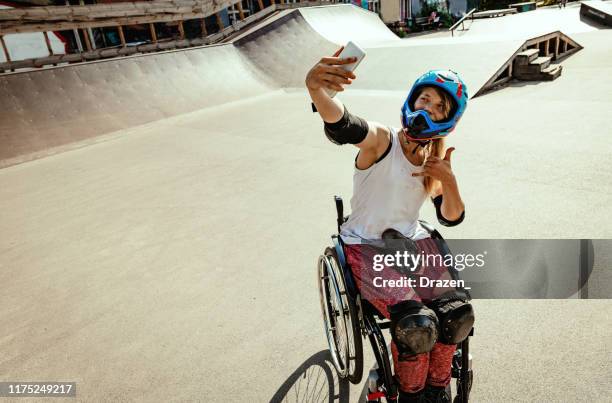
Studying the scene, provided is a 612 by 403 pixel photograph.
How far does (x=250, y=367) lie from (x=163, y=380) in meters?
0.61

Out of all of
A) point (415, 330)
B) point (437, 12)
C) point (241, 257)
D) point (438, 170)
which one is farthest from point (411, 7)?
point (415, 330)

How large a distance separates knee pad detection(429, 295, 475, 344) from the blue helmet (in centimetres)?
84

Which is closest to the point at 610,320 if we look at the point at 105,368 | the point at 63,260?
the point at 105,368

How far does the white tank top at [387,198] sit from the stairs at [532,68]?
1026cm

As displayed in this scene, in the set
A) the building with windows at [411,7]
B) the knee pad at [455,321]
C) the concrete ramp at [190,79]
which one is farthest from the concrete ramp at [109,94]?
the building with windows at [411,7]

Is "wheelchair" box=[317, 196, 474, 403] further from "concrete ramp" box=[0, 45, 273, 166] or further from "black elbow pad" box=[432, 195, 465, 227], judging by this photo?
"concrete ramp" box=[0, 45, 273, 166]

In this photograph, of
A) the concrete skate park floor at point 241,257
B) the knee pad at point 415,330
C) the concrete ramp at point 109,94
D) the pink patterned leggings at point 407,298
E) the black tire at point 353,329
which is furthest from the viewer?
the concrete ramp at point 109,94

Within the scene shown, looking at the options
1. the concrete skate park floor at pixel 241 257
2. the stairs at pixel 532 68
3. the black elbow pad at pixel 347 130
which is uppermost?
the black elbow pad at pixel 347 130

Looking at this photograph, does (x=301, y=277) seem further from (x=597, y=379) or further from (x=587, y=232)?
(x=587, y=232)

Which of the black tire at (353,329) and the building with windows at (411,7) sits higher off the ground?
the building with windows at (411,7)

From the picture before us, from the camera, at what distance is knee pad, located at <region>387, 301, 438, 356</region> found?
5.55 feet

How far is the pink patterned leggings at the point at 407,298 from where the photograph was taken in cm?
181

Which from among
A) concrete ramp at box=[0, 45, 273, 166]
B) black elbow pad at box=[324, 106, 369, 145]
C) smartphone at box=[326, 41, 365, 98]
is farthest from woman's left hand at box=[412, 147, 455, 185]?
concrete ramp at box=[0, 45, 273, 166]

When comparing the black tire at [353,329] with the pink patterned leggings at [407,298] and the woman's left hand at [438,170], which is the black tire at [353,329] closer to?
the pink patterned leggings at [407,298]
